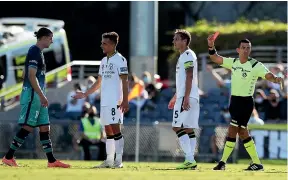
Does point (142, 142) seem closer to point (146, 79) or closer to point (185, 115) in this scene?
point (146, 79)

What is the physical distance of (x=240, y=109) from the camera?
15117mm

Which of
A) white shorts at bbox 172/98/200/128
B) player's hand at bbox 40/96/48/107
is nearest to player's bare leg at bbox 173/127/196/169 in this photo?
white shorts at bbox 172/98/200/128

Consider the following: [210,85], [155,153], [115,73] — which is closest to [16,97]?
[210,85]

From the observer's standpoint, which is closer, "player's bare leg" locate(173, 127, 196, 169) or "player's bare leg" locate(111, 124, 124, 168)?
"player's bare leg" locate(173, 127, 196, 169)

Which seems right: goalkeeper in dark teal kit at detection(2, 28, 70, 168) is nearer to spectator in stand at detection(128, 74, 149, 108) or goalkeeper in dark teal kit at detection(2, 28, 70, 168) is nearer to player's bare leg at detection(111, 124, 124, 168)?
player's bare leg at detection(111, 124, 124, 168)

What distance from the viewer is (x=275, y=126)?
23.5 m

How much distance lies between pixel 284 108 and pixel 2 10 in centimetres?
1772

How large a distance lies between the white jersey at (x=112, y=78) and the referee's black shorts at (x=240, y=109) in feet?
5.41

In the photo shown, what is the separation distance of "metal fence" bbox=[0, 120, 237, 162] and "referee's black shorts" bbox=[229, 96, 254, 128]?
27.2ft

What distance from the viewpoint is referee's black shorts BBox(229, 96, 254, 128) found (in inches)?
595

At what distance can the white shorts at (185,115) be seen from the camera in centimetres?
1485

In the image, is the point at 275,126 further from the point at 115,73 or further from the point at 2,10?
the point at 2,10

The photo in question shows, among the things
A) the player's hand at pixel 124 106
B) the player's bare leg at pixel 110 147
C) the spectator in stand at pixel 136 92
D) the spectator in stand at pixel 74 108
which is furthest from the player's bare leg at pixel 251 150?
the spectator in stand at pixel 74 108

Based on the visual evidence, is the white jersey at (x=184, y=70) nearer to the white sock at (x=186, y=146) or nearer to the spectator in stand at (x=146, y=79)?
the white sock at (x=186, y=146)
